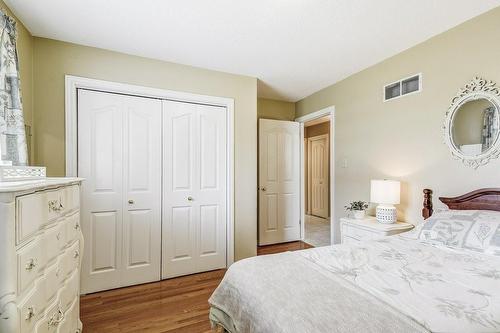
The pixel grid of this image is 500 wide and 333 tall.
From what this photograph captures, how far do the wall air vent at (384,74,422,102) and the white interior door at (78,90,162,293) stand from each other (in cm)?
259

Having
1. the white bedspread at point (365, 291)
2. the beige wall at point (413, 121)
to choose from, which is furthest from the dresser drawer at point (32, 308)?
the beige wall at point (413, 121)

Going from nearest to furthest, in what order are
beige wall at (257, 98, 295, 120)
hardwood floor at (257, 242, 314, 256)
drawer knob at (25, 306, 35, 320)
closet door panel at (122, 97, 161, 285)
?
drawer knob at (25, 306, 35, 320)
closet door panel at (122, 97, 161, 285)
hardwood floor at (257, 242, 314, 256)
beige wall at (257, 98, 295, 120)

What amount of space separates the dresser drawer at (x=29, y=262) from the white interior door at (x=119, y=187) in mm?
1489

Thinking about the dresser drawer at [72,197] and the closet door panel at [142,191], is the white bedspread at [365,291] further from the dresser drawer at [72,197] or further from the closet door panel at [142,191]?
the closet door panel at [142,191]

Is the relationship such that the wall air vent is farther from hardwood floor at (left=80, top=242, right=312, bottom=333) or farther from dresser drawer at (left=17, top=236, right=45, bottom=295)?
dresser drawer at (left=17, top=236, right=45, bottom=295)

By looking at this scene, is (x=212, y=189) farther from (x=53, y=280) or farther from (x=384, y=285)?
(x=384, y=285)

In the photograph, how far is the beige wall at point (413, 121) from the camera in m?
2.06

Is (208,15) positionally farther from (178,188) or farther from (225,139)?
(178,188)

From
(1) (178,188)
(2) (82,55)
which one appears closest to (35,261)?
(1) (178,188)

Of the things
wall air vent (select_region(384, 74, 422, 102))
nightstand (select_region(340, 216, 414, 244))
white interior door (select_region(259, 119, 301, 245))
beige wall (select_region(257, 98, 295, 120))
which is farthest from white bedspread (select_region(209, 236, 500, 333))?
beige wall (select_region(257, 98, 295, 120))

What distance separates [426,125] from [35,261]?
10.1ft

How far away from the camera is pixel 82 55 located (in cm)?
246

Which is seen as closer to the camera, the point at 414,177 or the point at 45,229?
the point at 45,229

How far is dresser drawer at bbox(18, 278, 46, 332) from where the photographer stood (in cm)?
97
